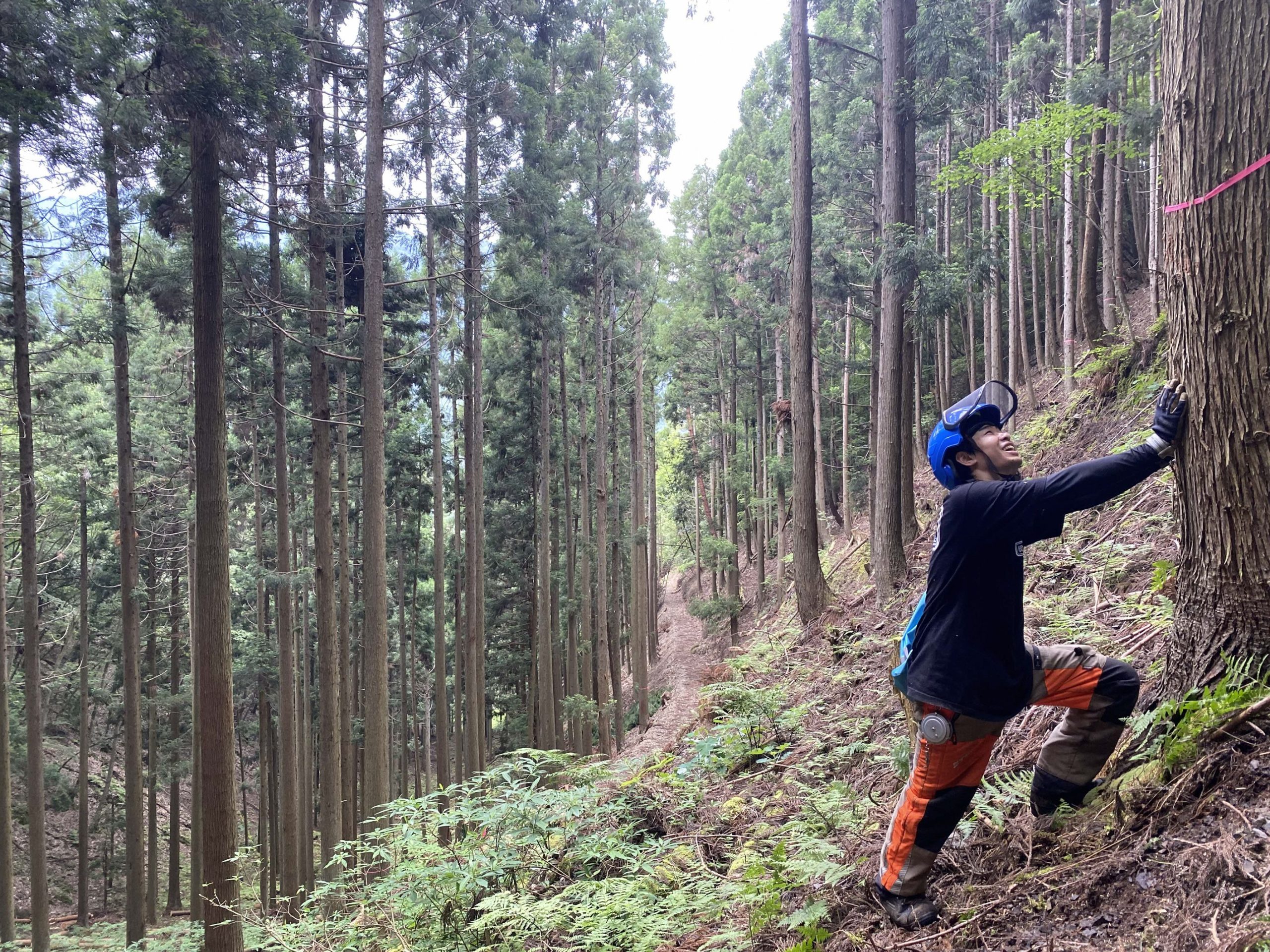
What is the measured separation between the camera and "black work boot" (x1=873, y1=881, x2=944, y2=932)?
→ 8.87 feet

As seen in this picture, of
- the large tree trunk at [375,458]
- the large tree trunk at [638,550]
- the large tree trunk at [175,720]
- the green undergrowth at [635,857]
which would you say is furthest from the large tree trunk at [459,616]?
the green undergrowth at [635,857]

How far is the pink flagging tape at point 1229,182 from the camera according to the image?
103 inches

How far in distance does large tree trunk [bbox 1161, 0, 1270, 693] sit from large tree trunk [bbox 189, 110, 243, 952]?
795 cm

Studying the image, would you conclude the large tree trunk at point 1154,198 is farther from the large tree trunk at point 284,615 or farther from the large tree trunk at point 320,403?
the large tree trunk at point 284,615

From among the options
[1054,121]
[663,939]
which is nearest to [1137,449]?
[663,939]

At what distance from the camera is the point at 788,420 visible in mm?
18891

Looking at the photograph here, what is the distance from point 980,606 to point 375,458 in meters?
8.79

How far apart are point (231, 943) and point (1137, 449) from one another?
884cm

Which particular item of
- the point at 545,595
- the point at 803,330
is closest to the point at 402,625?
the point at 545,595

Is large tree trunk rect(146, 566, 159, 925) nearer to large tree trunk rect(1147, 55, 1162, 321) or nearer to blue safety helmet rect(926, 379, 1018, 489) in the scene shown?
blue safety helmet rect(926, 379, 1018, 489)

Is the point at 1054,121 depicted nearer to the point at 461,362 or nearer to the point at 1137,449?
the point at 1137,449

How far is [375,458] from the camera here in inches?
391

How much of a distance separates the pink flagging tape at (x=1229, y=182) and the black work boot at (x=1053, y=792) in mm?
2318

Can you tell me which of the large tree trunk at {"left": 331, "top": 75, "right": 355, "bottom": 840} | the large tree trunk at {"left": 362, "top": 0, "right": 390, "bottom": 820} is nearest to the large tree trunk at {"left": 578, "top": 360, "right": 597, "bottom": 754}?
the large tree trunk at {"left": 331, "top": 75, "right": 355, "bottom": 840}
